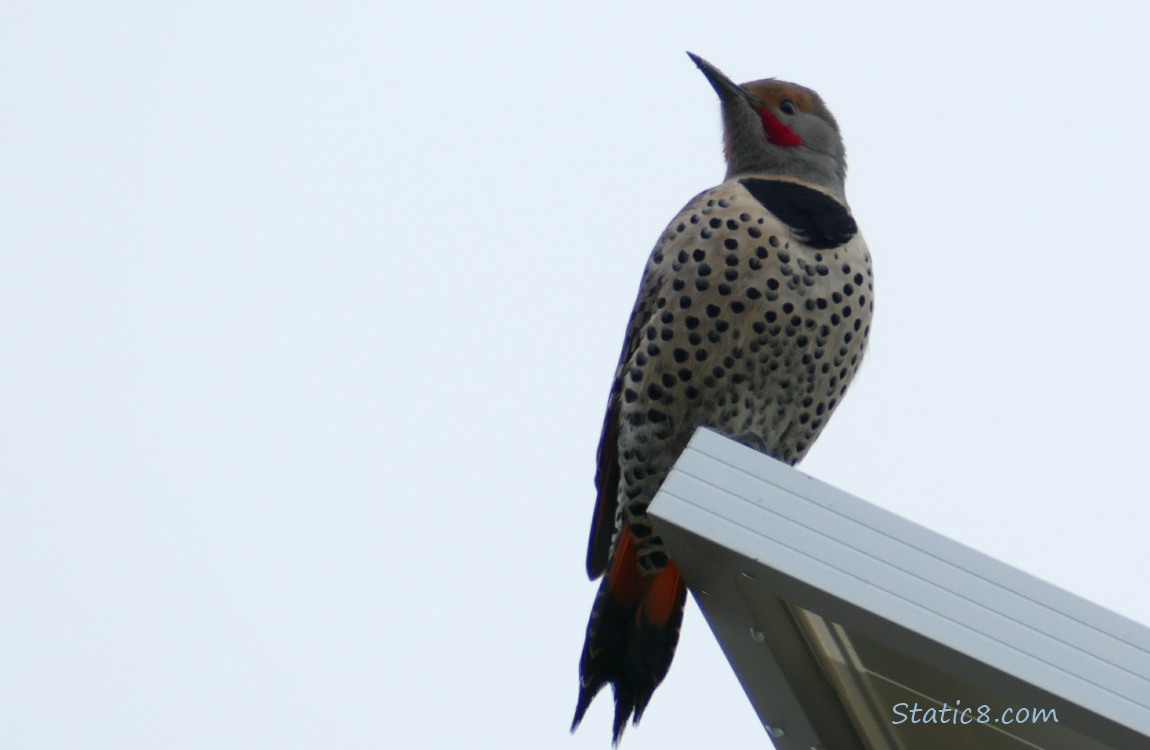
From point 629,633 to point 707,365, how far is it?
26.9 inches

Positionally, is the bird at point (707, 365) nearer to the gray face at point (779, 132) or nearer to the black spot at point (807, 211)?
the black spot at point (807, 211)

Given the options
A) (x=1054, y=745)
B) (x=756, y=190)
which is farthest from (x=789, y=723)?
(x=756, y=190)

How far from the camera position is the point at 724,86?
4.36 meters

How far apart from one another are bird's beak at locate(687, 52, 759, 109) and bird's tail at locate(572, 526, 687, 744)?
1.40 metres

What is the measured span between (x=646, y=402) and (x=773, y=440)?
359 mm

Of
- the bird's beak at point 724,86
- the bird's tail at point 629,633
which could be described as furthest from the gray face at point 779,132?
the bird's tail at point 629,633

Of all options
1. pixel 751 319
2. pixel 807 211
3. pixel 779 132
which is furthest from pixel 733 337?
pixel 779 132

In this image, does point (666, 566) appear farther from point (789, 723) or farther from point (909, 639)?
point (909, 639)

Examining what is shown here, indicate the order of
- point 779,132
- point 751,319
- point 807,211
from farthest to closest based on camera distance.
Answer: point 779,132
point 807,211
point 751,319

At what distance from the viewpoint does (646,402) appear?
12.2 feet

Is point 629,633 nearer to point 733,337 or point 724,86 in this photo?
point 733,337

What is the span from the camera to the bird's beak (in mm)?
4355

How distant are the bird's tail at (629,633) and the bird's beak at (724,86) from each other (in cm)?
140

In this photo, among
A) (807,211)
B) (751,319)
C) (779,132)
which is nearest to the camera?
(751,319)
